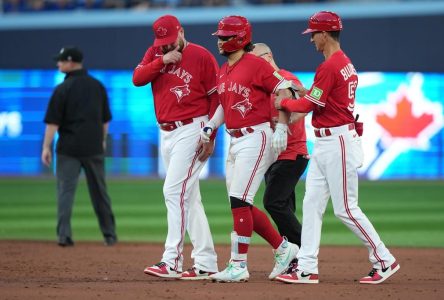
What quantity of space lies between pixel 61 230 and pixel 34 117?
13.4 metres

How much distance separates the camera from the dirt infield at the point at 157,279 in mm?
6477

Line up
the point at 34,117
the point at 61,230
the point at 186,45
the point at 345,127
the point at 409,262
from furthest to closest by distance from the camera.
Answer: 1. the point at 34,117
2. the point at 61,230
3. the point at 409,262
4. the point at 186,45
5. the point at 345,127

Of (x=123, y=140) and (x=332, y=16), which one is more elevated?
(x=332, y=16)

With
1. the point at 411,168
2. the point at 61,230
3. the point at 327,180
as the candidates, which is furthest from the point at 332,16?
the point at 411,168

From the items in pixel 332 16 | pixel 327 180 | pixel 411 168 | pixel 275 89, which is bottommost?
pixel 411 168

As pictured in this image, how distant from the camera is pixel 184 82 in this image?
7449mm

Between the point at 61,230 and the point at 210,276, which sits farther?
the point at 61,230

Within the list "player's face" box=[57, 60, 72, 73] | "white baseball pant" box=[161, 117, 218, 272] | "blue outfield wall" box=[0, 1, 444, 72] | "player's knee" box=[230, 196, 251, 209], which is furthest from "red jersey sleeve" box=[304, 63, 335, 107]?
"blue outfield wall" box=[0, 1, 444, 72]

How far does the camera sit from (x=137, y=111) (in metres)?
23.0

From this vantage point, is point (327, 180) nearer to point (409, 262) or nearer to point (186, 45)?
point (186, 45)

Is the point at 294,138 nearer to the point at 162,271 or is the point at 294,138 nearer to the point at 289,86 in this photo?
the point at 289,86

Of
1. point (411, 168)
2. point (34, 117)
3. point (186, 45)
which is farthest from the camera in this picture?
point (34, 117)

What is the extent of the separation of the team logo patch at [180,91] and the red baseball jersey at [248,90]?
15.1 inches

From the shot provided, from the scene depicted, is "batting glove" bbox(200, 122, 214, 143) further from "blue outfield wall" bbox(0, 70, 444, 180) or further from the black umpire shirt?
"blue outfield wall" bbox(0, 70, 444, 180)
